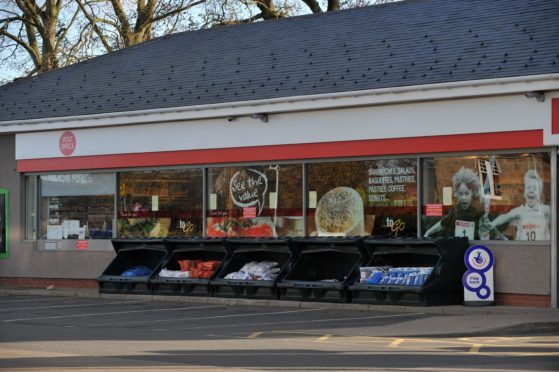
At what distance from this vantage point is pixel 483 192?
20.0 metres

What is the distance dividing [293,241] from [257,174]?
2.50 meters

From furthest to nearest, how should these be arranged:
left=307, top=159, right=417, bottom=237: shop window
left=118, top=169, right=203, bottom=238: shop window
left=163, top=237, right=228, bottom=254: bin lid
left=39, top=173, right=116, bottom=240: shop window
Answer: left=39, top=173, right=116, bottom=240: shop window < left=118, top=169, right=203, bottom=238: shop window < left=163, top=237, right=228, bottom=254: bin lid < left=307, top=159, right=417, bottom=237: shop window

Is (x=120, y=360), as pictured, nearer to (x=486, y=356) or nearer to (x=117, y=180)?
(x=486, y=356)

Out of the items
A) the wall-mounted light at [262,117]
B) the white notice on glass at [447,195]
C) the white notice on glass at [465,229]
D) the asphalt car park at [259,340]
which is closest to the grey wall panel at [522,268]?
the white notice on glass at [465,229]

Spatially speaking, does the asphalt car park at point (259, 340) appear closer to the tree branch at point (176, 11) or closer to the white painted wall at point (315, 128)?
the white painted wall at point (315, 128)

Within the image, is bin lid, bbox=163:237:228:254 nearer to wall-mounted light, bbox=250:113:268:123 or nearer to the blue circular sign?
wall-mounted light, bbox=250:113:268:123

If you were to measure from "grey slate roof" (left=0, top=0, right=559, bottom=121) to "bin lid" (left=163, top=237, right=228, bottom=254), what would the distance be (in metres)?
A: 2.98

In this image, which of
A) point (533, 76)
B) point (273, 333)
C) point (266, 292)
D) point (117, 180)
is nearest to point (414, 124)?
point (533, 76)

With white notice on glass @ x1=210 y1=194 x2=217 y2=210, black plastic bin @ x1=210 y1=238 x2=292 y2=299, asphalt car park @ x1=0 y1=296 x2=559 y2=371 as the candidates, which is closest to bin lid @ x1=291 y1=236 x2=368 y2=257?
black plastic bin @ x1=210 y1=238 x2=292 y2=299

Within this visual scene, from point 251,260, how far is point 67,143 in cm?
624

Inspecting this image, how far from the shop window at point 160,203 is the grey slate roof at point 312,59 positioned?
5.42 ft

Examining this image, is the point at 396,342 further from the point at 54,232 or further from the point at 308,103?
the point at 54,232

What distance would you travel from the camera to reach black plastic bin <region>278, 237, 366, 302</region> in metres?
20.1

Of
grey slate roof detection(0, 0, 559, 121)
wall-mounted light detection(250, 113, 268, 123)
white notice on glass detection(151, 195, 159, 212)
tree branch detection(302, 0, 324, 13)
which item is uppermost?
tree branch detection(302, 0, 324, 13)
